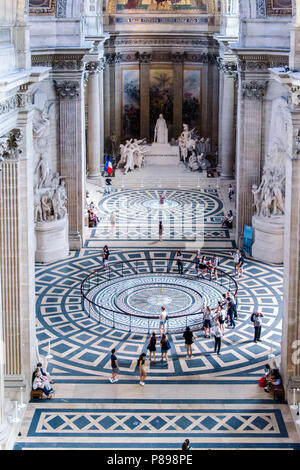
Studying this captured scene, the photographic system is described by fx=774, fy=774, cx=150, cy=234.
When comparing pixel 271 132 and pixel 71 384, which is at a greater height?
pixel 271 132

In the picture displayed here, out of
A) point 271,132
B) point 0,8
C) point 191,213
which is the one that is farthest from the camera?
point 191,213

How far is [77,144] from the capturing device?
35156 millimetres

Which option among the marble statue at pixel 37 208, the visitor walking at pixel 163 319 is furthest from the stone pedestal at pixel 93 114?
the visitor walking at pixel 163 319

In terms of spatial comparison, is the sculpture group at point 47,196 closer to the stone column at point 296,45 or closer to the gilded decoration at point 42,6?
the gilded decoration at point 42,6

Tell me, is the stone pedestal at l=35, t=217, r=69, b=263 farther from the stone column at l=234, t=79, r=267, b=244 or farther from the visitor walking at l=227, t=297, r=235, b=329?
the visitor walking at l=227, t=297, r=235, b=329

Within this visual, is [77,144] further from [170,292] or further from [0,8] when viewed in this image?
[0,8]

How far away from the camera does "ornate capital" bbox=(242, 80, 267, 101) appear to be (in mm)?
34125


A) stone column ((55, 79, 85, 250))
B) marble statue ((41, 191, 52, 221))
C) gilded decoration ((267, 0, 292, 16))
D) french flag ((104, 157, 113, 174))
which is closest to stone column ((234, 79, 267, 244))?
gilded decoration ((267, 0, 292, 16))

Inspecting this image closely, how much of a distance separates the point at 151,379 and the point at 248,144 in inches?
605

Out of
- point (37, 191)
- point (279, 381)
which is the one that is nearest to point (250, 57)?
point (37, 191)

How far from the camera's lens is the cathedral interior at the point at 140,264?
20219 millimetres

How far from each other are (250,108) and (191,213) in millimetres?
8804

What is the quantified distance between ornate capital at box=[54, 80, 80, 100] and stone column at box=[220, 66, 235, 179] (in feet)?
46.7

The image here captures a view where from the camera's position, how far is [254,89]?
34281mm
